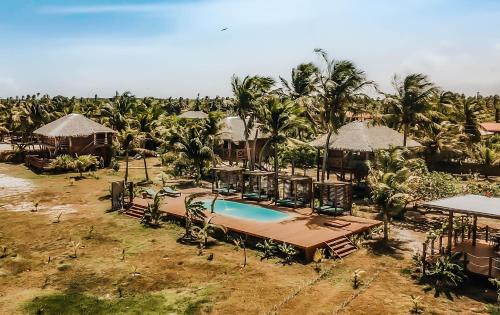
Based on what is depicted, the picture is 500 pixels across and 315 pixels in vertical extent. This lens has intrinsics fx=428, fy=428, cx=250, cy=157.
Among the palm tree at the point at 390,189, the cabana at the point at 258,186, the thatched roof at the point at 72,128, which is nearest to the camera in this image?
the palm tree at the point at 390,189

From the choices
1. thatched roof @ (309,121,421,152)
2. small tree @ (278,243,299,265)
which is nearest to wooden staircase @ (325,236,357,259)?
small tree @ (278,243,299,265)

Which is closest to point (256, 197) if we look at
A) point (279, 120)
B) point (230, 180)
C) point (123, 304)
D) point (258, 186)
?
point (258, 186)

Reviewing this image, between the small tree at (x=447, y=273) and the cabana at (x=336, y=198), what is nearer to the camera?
the small tree at (x=447, y=273)

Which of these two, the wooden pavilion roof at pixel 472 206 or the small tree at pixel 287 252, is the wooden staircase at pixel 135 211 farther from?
the wooden pavilion roof at pixel 472 206

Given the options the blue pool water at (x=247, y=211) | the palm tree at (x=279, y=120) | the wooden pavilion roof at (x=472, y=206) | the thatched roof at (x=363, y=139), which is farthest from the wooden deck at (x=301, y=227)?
the thatched roof at (x=363, y=139)

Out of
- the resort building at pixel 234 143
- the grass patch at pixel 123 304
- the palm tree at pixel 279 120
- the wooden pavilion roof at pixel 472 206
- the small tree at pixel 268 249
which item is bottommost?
the grass patch at pixel 123 304

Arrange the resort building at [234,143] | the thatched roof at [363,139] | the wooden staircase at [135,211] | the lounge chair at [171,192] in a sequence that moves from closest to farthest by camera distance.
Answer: the wooden staircase at [135,211], the lounge chair at [171,192], the thatched roof at [363,139], the resort building at [234,143]

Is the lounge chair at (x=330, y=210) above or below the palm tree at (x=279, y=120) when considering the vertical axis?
below

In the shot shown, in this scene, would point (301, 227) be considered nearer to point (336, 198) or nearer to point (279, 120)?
point (336, 198)
